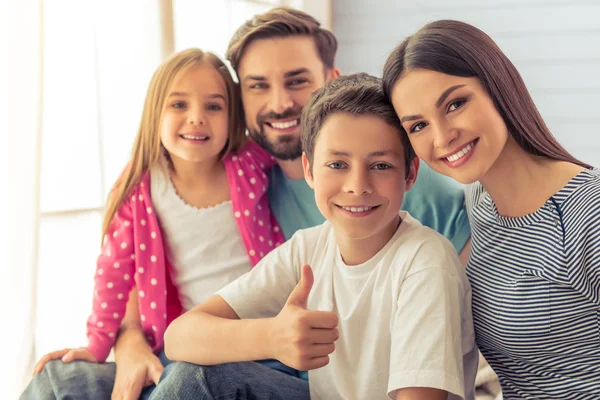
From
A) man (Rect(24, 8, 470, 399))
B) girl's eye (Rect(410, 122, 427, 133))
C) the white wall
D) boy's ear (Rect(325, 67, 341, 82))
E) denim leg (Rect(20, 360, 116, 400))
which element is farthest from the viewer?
the white wall

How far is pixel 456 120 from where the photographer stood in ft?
4.04

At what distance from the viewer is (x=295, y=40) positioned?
1827mm

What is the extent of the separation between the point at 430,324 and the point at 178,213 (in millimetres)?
771

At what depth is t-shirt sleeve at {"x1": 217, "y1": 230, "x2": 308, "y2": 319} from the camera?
1.45 m

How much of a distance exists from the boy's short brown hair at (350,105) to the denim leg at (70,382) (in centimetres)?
68

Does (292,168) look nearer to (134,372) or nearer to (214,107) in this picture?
(214,107)

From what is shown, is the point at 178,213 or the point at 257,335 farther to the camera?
the point at 178,213

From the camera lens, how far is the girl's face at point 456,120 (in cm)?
123

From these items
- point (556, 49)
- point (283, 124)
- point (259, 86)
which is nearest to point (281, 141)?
point (283, 124)

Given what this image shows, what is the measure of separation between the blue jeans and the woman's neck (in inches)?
33.4

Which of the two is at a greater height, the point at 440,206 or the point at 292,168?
the point at 292,168

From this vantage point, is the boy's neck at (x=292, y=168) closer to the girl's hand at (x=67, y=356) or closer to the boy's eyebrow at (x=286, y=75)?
the boy's eyebrow at (x=286, y=75)

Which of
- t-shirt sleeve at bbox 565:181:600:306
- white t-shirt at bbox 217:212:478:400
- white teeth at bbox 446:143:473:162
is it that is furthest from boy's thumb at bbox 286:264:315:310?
t-shirt sleeve at bbox 565:181:600:306

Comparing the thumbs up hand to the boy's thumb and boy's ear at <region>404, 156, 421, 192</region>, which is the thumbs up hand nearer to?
the boy's thumb
